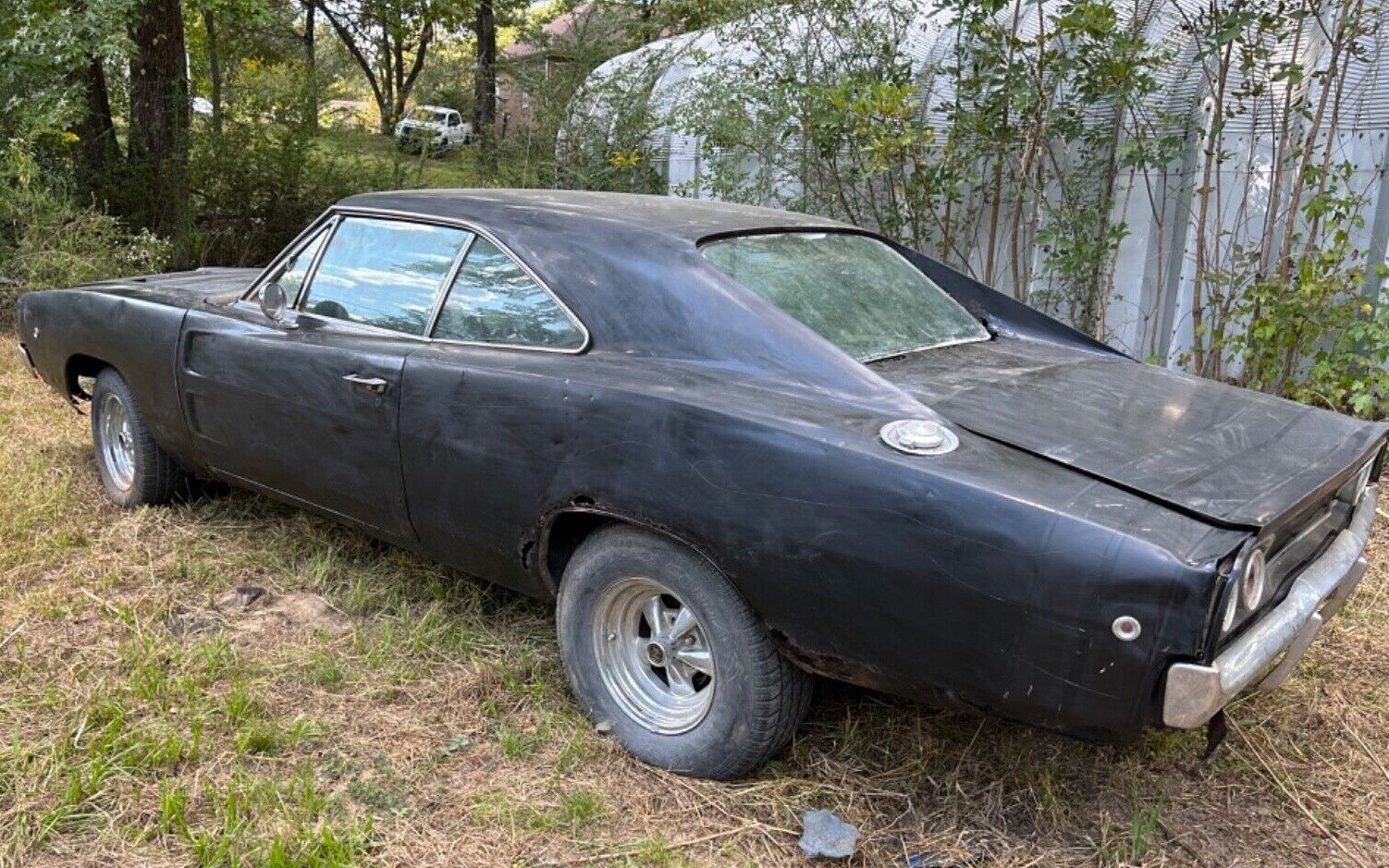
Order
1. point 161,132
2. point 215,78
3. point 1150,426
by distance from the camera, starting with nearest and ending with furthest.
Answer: point 1150,426 < point 161,132 < point 215,78

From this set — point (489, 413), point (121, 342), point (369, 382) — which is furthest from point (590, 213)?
point (121, 342)

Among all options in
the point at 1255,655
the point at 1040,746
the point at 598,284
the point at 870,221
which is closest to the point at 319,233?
the point at 598,284

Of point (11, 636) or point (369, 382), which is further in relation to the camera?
point (11, 636)

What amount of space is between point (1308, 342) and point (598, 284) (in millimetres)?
4327

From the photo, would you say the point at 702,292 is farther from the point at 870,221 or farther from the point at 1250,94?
the point at 870,221

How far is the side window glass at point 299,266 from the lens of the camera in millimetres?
3777

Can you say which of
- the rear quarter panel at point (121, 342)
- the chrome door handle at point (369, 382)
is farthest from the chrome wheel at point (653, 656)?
the rear quarter panel at point (121, 342)

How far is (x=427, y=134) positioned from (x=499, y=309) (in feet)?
31.5

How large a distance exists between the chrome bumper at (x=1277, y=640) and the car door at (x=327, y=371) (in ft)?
7.21

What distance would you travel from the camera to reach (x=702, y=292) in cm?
277

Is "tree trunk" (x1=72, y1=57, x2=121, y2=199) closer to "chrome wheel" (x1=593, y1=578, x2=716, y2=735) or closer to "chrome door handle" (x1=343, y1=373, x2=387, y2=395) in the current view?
"chrome door handle" (x1=343, y1=373, x2=387, y2=395)

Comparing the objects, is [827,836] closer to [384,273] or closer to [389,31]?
[384,273]

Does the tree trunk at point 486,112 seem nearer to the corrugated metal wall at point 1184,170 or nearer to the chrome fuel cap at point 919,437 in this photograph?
the corrugated metal wall at point 1184,170

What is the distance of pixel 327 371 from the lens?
10.9ft
